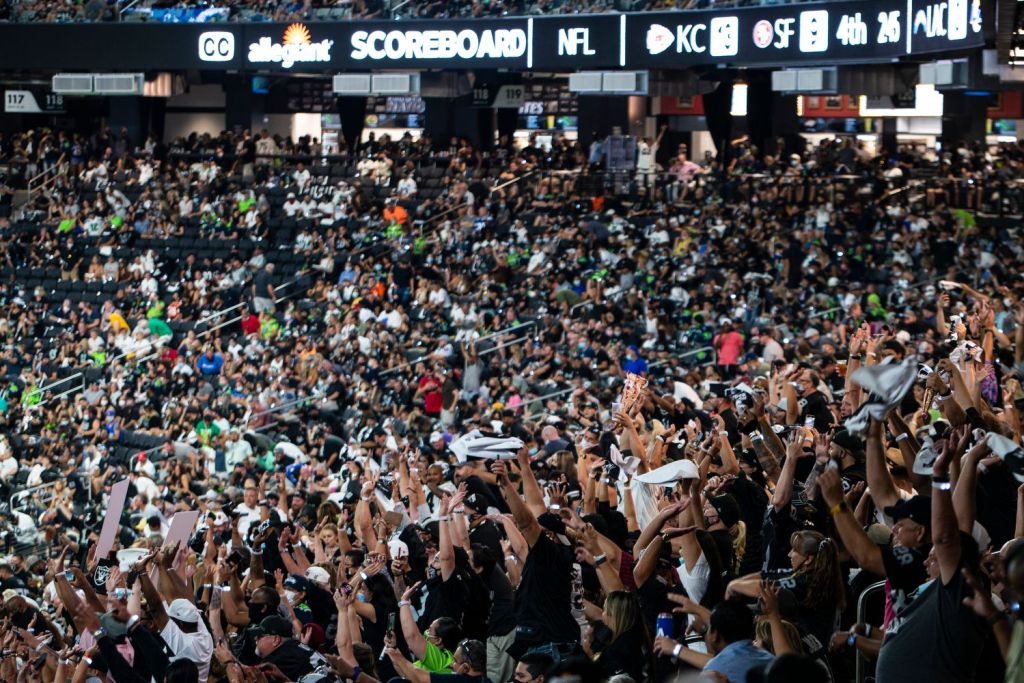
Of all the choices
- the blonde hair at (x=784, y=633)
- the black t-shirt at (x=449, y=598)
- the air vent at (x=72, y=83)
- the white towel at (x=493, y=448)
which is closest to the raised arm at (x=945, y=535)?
the blonde hair at (x=784, y=633)

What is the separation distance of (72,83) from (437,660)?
24404 mm

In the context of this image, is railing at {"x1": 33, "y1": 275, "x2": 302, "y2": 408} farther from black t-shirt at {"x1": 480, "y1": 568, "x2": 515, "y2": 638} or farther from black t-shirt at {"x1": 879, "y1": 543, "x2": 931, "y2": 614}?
black t-shirt at {"x1": 879, "y1": 543, "x2": 931, "y2": 614}

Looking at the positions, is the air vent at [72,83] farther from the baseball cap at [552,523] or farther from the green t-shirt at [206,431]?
the baseball cap at [552,523]

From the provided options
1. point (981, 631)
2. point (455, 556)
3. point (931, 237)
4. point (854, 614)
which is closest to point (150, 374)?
point (931, 237)

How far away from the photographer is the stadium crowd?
19.6 ft

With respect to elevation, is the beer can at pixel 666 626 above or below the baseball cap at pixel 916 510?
below

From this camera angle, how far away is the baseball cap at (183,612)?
8250 mm

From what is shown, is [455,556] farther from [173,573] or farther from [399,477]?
[399,477]

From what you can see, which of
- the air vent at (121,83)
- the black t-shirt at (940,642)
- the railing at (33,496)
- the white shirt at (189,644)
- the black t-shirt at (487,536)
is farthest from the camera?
the air vent at (121,83)

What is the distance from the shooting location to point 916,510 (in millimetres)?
5602

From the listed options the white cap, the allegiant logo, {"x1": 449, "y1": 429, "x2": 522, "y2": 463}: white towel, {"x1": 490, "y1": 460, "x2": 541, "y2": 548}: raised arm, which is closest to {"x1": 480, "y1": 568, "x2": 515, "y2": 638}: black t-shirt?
{"x1": 490, "y1": 460, "x2": 541, "y2": 548}: raised arm
